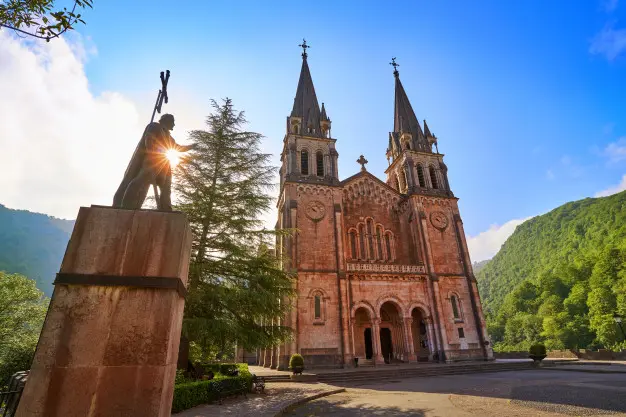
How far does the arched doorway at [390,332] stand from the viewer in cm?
2524

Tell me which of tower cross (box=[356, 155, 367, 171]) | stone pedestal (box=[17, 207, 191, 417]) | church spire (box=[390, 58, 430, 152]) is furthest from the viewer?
church spire (box=[390, 58, 430, 152])

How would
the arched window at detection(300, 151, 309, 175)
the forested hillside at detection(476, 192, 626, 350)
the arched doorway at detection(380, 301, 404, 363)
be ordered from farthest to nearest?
the forested hillside at detection(476, 192, 626, 350) < the arched window at detection(300, 151, 309, 175) < the arched doorway at detection(380, 301, 404, 363)

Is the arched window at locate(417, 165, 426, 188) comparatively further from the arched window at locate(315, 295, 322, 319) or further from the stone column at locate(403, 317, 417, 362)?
the arched window at locate(315, 295, 322, 319)

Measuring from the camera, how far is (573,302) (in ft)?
189

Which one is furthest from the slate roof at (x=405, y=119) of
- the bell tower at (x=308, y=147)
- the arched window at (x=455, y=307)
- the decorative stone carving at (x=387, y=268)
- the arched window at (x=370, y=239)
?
the arched window at (x=455, y=307)

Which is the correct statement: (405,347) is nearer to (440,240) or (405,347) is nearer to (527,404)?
(440,240)

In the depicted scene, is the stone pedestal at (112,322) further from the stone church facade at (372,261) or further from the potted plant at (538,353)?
the potted plant at (538,353)

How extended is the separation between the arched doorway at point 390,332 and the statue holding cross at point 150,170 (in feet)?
78.0

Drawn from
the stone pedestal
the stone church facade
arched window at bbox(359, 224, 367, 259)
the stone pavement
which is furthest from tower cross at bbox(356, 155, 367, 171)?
the stone pedestal

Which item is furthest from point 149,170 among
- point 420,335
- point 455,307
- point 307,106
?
point 307,106

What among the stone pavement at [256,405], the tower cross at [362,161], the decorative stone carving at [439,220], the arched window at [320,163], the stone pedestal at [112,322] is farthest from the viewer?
the tower cross at [362,161]

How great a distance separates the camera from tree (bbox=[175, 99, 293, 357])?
12023mm

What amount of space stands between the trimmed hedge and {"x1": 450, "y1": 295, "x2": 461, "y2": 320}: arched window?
19974mm

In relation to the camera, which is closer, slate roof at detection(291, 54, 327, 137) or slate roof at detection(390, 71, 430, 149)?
slate roof at detection(291, 54, 327, 137)
